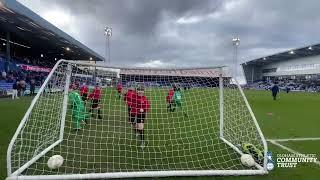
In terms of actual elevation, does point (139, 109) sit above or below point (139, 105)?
below

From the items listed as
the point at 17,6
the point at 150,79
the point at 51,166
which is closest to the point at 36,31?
the point at 17,6

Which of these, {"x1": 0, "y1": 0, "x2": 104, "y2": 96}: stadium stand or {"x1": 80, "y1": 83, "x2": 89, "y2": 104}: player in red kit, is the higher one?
{"x1": 0, "y1": 0, "x2": 104, "y2": 96}: stadium stand

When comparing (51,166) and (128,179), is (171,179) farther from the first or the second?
(51,166)

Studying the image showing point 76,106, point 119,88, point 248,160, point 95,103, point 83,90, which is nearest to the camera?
point 248,160

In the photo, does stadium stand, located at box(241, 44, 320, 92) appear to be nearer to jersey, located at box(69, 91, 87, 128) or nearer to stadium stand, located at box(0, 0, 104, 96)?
stadium stand, located at box(0, 0, 104, 96)

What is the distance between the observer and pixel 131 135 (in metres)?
12.0

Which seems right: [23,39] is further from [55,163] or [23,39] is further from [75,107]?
[55,163]

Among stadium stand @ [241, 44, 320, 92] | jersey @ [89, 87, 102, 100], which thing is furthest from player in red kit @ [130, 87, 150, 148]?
stadium stand @ [241, 44, 320, 92]

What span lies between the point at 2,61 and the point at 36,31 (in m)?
5.13

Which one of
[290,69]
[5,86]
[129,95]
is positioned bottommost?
[129,95]

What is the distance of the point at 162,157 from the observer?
913cm

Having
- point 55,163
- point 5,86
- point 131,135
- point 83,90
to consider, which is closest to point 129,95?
point 131,135

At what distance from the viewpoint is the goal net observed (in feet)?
25.8

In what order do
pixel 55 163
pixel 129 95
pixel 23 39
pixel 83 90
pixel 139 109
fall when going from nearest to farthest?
1. pixel 55 163
2. pixel 139 109
3. pixel 129 95
4. pixel 83 90
5. pixel 23 39
